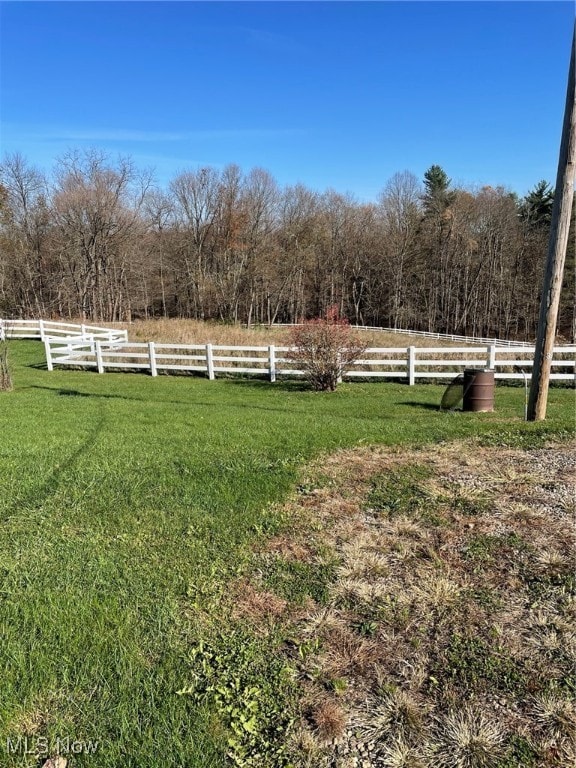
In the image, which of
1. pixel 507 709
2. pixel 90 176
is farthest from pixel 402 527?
pixel 90 176

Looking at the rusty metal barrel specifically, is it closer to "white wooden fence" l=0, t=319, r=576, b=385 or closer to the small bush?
"white wooden fence" l=0, t=319, r=576, b=385

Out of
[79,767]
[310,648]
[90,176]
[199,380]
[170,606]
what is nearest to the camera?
[79,767]

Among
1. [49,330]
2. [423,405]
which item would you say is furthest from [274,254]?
[423,405]

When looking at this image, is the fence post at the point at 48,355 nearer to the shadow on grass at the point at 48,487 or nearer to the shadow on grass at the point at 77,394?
the shadow on grass at the point at 77,394

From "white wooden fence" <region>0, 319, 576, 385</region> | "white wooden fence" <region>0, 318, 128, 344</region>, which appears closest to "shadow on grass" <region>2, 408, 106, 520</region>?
"white wooden fence" <region>0, 319, 576, 385</region>

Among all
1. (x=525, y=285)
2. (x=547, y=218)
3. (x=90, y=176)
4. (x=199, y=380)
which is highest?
(x=90, y=176)

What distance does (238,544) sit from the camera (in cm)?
347

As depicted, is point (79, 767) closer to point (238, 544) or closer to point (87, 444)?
point (238, 544)

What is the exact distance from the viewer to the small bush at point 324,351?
38.5 ft

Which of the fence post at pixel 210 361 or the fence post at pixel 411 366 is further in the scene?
the fence post at pixel 210 361

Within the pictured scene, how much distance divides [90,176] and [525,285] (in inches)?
1411

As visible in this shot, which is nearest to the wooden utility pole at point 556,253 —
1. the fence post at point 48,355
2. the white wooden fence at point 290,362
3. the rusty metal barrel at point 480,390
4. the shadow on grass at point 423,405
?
the rusty metal barrel at point 480,390

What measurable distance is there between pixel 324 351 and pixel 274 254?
103 ft

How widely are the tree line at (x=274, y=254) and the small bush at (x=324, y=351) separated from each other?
96.6 ft
